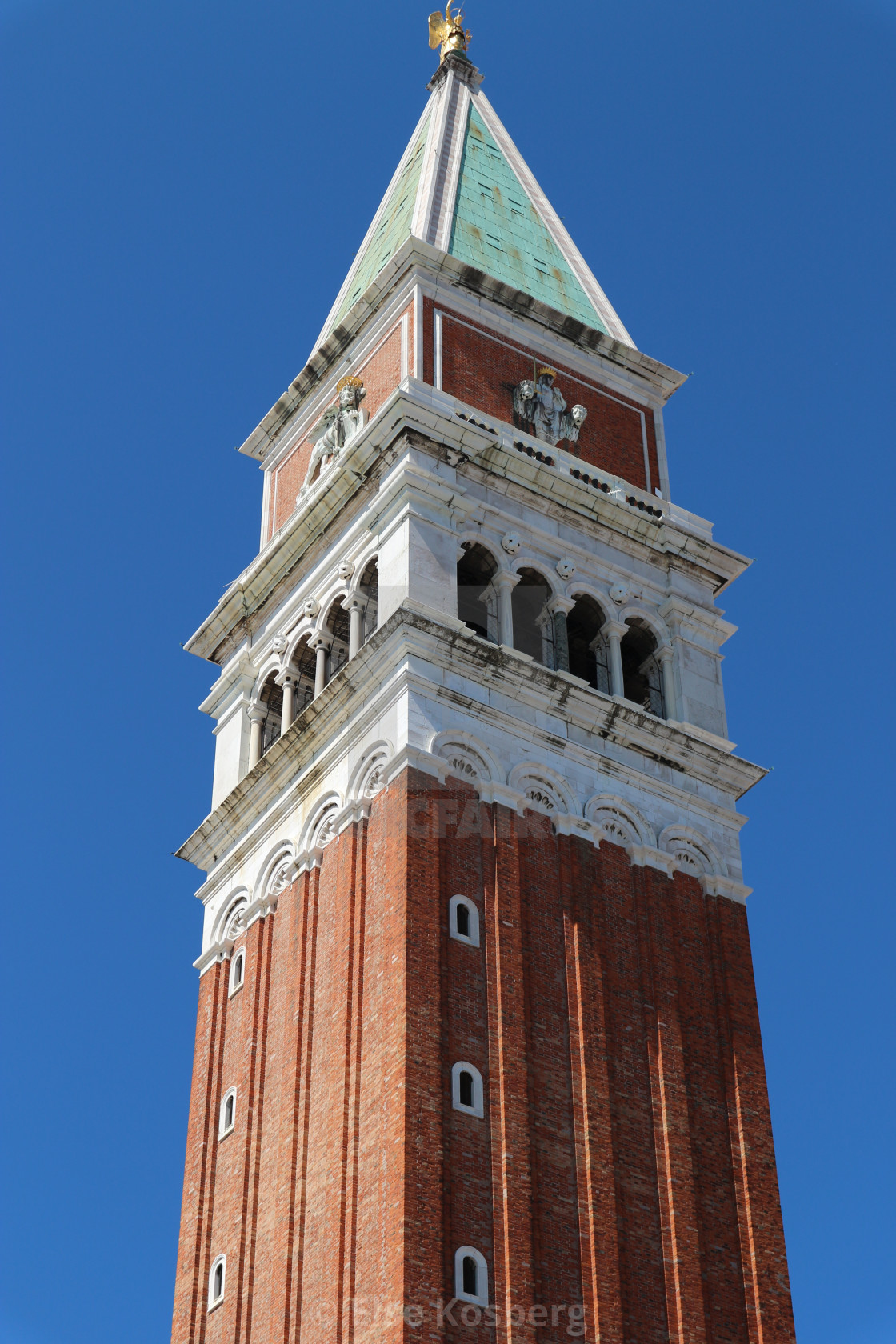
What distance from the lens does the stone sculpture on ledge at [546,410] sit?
62.7 m

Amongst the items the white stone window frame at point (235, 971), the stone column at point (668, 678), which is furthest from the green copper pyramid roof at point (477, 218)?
the white stone window frame at point (235, 971)

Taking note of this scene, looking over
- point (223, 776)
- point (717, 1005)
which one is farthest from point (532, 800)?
point (223, 776)

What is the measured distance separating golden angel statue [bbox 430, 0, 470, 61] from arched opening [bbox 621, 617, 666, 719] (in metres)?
27.5

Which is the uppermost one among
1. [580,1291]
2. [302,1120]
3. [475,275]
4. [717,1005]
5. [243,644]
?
[475,275]

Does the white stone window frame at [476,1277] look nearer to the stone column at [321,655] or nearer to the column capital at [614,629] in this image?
the stone column at [321,655]

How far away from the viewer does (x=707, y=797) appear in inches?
2245

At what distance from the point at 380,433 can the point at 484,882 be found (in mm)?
13406

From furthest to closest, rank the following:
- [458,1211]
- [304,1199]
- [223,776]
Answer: [223,776] → [304,1199] → [458,1211]

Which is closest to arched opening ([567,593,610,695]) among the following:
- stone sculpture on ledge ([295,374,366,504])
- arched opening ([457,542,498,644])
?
arched opening ([457,542,498,644])

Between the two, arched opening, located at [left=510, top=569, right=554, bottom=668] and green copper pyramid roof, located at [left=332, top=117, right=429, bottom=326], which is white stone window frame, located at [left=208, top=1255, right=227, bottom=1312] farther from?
green copper pyramid roof, located at [left=332, top=117, right=429, bottom=326]

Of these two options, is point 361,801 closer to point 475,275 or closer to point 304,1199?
point 304,1199

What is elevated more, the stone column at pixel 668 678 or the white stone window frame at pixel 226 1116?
the stone column at pixel 668 678

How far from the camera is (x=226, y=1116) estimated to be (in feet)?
176

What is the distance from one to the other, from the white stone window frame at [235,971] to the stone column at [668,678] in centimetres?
1203
